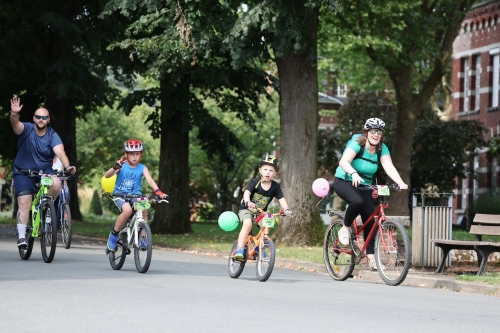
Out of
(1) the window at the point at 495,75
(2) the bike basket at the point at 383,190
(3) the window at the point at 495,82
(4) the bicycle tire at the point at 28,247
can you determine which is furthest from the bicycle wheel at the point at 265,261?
(3) the window at the point at 495,82

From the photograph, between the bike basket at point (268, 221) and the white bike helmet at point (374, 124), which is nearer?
the bike basket at point (268, 221)

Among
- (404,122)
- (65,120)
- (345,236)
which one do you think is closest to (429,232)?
(345,236)

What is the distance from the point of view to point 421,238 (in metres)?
18.1

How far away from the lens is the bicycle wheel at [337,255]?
51.9ft

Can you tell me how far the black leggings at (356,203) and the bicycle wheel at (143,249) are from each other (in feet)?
7.86

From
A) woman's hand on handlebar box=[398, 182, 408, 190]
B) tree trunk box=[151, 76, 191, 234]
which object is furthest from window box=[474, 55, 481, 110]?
woman's hand on handlebar box=[398, 182, 408, 190]

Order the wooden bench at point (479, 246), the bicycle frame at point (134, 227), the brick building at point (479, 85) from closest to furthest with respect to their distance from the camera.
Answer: the bicycle frame at point (134, 227) < the wooden bench at point (479, 246) < the brick building at point (479, 85)

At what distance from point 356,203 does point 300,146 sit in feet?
30.5

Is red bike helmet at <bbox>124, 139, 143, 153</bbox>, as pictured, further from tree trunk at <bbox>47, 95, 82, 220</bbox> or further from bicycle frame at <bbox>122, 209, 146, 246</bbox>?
tree trunk at <bbox>47, 95, 82, 220</bbox>

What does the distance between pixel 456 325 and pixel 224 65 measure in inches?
806

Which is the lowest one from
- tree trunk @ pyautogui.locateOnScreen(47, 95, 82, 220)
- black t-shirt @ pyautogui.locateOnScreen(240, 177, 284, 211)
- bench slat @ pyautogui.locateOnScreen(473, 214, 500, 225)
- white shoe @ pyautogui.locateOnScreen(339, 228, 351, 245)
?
white shoe @ pyautogui.locateOnScreen(339, 228, 351, 245)

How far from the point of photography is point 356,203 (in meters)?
15.3

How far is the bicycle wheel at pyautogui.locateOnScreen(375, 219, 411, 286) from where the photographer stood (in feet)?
48.4

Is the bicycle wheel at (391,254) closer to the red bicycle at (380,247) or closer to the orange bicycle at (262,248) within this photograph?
the red bicycle at (380,247)
